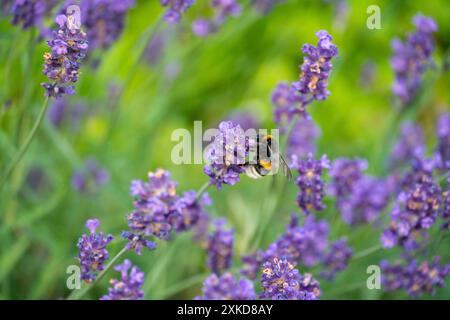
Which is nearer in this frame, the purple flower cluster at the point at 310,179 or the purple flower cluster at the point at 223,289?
the purple flower cluster at the point at 223,289

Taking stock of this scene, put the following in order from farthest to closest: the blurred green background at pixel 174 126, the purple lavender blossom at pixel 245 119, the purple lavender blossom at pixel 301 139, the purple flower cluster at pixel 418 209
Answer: the purple lavender blossom at pixel 245 119 → the purple lavender blossom at pixel 301 139 → the blurred green background at pixel 174 126 → the purple flower cluster at pixel 418 209

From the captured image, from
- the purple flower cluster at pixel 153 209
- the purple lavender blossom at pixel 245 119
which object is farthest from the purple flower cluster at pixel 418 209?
the purple lavender blossom at pixel 245 119

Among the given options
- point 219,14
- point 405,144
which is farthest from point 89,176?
point 405,144

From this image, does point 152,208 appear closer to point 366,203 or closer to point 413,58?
point 366,203

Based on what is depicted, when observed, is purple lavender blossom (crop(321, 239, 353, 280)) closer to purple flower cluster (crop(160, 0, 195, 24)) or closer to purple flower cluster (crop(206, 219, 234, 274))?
purple flower cluster (crop(206, 219, 234, 274))

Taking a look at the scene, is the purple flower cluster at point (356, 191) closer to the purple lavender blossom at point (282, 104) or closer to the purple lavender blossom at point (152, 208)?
the purple lavender blossom at point (282, 104)
